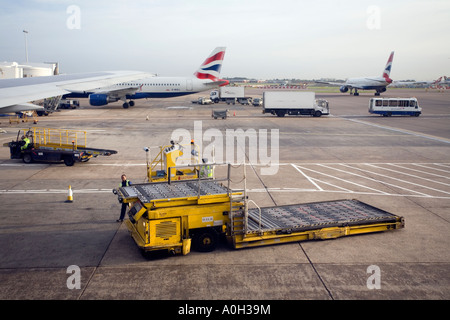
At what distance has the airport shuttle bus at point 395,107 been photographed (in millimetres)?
50062

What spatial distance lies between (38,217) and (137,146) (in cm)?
1503

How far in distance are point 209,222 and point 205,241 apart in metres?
0.59

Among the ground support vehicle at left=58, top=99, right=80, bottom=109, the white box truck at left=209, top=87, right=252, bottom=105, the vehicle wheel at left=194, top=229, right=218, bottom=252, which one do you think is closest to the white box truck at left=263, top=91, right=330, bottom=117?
the white box truck at left=209, top=87, right=252, bottom=105

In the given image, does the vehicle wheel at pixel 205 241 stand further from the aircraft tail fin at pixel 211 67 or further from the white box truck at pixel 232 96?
the white box truck at pixel 232 96

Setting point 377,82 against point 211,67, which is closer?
point 211,67

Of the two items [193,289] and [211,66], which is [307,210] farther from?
[211,66]

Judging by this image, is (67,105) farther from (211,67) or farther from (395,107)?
(395,107)

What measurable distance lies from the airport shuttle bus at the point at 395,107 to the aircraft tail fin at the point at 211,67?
80.4 ft

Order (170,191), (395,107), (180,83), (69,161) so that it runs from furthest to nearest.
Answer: (180,83) → (395,107) → (69,161) → (170,191)

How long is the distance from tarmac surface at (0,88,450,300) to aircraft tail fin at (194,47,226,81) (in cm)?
3616

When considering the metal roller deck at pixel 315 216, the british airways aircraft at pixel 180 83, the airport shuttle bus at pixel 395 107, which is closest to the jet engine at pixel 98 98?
the british airways aircraft at pixel 180 83

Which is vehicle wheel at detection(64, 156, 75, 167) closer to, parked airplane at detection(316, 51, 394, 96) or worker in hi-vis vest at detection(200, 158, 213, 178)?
worker in hi-vis vest at detection(200, 158, 213, 178)

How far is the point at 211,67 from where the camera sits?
62.4m

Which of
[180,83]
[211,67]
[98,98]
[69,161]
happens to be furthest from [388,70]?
[69,161]
